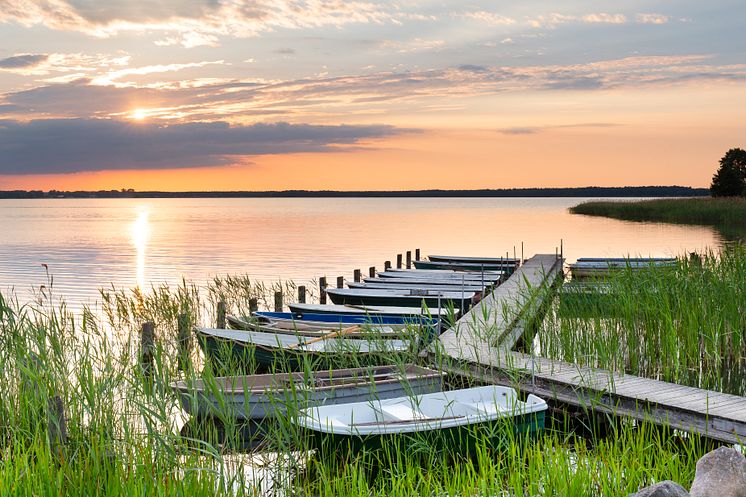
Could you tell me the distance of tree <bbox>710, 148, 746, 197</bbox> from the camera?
5731cm

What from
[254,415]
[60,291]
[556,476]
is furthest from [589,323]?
[60,291]

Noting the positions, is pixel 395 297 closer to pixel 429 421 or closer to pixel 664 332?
pixel 664 332

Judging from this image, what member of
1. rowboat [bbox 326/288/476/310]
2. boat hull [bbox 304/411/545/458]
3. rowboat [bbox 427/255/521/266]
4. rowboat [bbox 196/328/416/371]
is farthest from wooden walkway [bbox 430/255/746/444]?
rowboat [bbox 427/255/521/266]

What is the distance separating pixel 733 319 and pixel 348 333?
4.85 meters

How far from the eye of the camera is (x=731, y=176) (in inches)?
2263

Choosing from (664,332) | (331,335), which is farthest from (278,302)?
(664,332)

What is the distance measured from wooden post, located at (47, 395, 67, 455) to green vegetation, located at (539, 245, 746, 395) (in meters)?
5.34

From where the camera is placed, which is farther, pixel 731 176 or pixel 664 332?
pixel 731 176

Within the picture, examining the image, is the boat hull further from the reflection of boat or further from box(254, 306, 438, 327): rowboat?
box(254, 306, 438, 327): rowboat

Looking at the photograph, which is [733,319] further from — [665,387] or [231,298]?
[231,298]

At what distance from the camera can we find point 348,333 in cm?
1006

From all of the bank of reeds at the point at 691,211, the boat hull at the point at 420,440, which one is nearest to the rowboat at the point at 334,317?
the boat hull at the point at 420,440

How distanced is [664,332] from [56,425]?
671 centimetres

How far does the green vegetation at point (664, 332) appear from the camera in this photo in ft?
27.3
